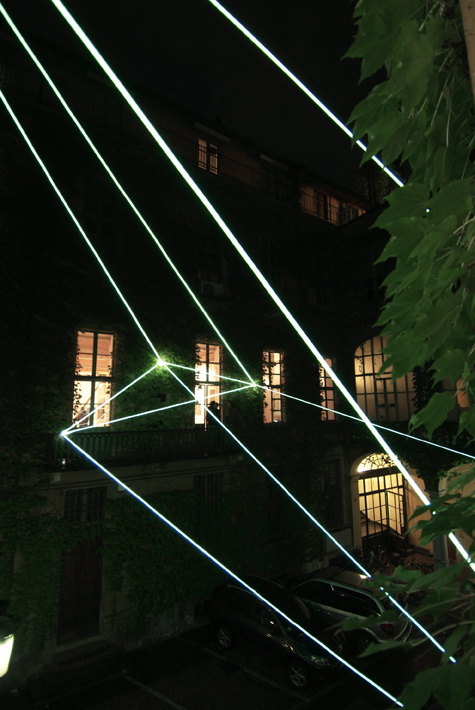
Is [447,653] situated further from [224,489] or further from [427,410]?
[224,489]

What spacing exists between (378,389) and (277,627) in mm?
11032

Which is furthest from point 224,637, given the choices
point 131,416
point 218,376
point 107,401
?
point 218,376

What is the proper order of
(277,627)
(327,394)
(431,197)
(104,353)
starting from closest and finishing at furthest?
(431,197)
(277,627)
(104,353)
(327,394)

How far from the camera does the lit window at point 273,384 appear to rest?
15.7m

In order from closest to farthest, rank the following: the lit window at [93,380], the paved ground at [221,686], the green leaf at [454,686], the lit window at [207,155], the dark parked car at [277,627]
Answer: the green leaf at [454,686] → the paved ground at [221,686] → the dark parked car at [277,627] → the lit window at [93,380] → the lit window at [207,155]

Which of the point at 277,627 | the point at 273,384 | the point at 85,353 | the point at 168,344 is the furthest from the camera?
the point at 273,384

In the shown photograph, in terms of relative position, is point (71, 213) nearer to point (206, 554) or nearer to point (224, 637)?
point (206, 554)

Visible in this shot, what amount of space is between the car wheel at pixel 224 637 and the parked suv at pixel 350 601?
2392 millimetres

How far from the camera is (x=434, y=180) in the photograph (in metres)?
1.52

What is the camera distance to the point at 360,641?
36.2 feet

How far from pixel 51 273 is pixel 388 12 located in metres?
11.3

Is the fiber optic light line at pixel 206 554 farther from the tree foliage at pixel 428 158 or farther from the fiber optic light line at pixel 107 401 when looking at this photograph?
the tree foliage at pixel 428 158

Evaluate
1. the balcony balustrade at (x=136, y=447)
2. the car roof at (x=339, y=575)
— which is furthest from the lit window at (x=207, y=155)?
the car roof at (x=339, y=575)

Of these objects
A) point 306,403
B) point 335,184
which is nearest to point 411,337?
point 306,403
